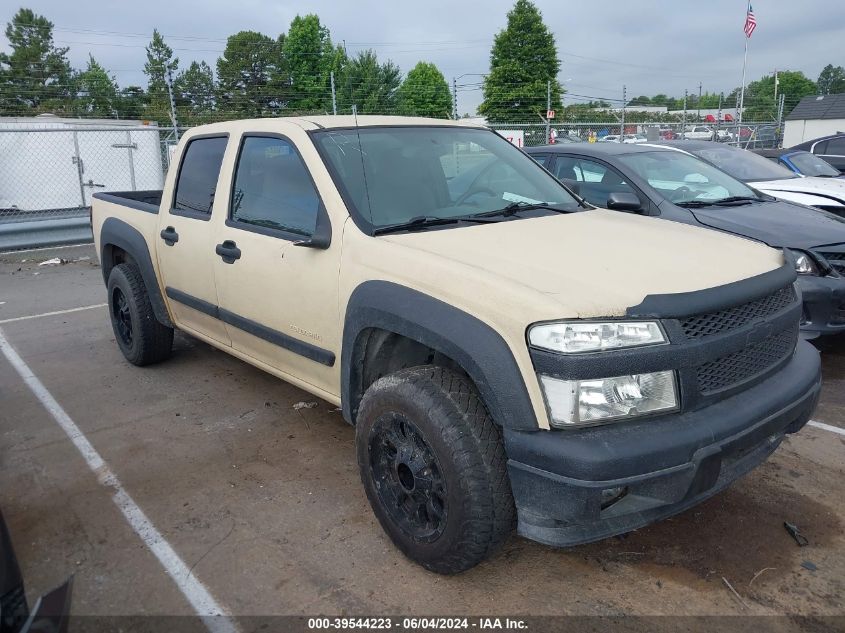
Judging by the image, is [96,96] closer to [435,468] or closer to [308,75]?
[308,75]

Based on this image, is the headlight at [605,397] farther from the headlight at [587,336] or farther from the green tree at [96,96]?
the green tree at [96,96]

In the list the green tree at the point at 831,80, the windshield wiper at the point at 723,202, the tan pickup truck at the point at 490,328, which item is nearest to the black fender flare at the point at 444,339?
the tan pickup truck at the point at 490,328

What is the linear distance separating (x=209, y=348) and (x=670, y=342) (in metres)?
4.52

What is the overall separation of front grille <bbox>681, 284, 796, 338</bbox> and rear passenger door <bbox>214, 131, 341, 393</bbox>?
1568 mm

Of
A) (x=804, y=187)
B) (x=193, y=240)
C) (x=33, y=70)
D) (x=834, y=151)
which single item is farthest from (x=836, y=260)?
(x=33, y=70)

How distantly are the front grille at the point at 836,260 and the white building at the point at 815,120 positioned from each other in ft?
117

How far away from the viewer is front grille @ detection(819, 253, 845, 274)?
500cm

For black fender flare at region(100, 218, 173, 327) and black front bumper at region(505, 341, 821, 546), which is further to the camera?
black fender flare at region(100, 218, 173, 327)

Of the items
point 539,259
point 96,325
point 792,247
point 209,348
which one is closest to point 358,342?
point 539,259

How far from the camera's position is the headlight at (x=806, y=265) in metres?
4.97

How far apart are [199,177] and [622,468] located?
11.1ft

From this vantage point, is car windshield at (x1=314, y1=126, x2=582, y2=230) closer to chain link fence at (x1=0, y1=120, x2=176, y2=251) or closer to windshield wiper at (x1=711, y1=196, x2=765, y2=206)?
windshield wiper at (x1=711, y1=196, x2=765, y2=206)

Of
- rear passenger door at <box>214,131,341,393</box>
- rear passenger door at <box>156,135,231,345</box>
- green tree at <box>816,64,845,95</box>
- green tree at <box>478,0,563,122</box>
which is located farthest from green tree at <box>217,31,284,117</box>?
green tree at <box>816,64,845,95</box>

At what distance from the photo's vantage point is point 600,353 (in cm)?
230
